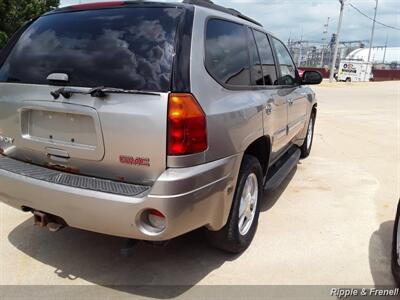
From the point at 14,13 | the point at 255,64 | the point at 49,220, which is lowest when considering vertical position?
the point at 49,220

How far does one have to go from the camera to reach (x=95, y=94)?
266 centimetres

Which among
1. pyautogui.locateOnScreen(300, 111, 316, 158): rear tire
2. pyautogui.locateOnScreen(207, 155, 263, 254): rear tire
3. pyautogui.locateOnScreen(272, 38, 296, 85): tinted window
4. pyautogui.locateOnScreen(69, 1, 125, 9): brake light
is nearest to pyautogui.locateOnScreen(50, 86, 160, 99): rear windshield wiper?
pyautogui.locateOnScreen(69, 1, 125, 9): brake light

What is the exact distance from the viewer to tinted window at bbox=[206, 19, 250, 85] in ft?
9.84

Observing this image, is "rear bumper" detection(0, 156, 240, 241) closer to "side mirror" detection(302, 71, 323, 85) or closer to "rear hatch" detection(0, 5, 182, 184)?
"rear hatch" detection(0, 5, 182, 184)

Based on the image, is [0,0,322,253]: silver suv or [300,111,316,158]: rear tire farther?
[300,111,316,158]: rear tire

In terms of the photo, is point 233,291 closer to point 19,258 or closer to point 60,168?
point 60,168

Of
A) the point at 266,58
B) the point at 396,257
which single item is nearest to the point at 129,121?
the point at 266,58

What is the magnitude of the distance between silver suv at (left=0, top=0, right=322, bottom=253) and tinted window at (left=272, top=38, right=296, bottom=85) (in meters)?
1.59

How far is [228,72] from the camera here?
10.5 ft

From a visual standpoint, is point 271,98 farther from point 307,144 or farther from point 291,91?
point 307,144

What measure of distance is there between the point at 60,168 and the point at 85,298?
0.93 meters

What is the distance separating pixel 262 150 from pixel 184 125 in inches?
61.2

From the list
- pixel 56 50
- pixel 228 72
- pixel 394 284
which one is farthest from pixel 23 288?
pixel 394 284

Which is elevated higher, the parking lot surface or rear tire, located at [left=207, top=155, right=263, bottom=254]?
rear tire, located at [left=207, top=155, right=263, bottom=254]
